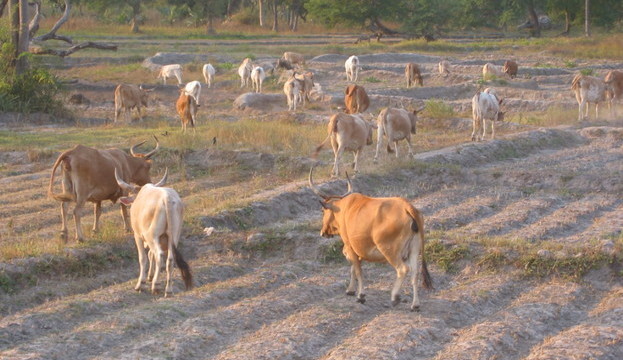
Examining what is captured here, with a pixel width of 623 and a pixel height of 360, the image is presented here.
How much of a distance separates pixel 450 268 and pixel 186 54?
3488 cm

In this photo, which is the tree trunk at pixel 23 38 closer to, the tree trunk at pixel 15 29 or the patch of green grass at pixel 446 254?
the tree trunk at pixel 15 29

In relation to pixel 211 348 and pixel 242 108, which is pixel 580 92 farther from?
pixel 211 348

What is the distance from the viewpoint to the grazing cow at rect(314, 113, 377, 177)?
17078mm

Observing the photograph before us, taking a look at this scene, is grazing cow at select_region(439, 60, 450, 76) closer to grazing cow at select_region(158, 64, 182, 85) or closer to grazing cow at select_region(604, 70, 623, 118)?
grazing cow at select_region(604, 70, 623, 118)

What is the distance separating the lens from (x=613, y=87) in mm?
27906

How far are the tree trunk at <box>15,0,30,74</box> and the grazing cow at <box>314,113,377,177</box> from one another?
15656mm

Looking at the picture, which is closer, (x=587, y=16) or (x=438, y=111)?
(x=438, y=111)

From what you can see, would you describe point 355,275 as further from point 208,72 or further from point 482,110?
point 208,72

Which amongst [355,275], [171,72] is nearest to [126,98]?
[171,72]

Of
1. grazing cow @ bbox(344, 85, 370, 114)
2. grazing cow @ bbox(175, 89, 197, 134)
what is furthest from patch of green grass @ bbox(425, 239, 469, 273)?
grazing cow @ bbox(344, 85, 370, 114)

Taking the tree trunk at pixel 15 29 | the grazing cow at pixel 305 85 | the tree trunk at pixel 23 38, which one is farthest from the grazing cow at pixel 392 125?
the tree trunk at pixel 15 29

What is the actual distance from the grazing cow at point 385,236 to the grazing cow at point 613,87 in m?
19.2

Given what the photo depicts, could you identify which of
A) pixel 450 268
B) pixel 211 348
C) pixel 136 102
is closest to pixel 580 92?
pixel 136 102

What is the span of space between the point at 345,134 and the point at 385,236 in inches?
291
